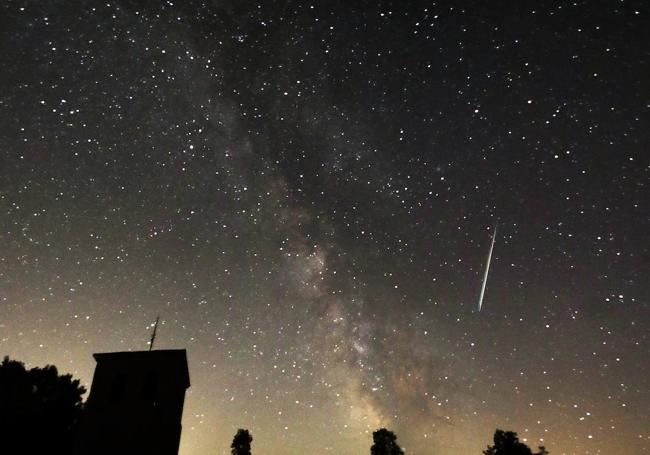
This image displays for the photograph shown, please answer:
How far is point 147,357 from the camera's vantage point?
2350cm

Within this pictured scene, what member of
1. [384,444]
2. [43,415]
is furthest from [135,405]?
[384,444]

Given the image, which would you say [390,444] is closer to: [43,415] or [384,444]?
[384,444]

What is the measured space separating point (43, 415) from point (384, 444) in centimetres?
2896

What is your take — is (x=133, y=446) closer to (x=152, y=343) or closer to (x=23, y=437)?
(x=152, y=343)

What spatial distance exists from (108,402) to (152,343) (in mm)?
6364

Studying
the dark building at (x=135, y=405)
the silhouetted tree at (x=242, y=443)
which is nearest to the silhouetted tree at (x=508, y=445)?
the silhouetted tree at (x=242, y=443)

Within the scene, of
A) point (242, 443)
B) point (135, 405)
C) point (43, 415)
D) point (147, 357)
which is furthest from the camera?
point (242, 443)

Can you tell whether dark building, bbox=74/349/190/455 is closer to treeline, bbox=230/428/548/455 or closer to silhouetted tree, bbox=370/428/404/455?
treeline, bbox=230/428/548/455

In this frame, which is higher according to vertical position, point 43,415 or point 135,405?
point 135,405

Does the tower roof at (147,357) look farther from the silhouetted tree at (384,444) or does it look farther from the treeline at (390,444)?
the silhouetted tree at (384,444)

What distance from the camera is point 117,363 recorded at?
23.2 m

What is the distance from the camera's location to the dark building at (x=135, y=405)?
20.6m

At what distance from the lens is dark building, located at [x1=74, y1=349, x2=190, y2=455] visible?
67.5ft

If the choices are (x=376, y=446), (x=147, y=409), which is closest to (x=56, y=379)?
(x=147, y=409)
